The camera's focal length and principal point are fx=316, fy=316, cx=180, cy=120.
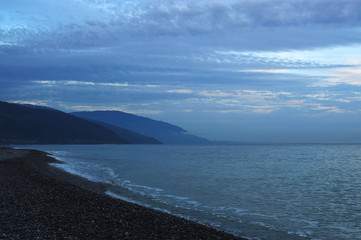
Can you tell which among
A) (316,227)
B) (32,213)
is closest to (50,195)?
(32,213)

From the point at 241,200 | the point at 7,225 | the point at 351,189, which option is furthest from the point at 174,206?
the point at 351,189

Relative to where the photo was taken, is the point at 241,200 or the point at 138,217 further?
the point at 241,200

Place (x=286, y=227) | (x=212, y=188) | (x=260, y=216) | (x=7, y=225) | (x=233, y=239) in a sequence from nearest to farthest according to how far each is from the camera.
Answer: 1. (x=7, y=225)
2. (x=233, y=239)
3. (x=286, y=227)
4. (x=260, y=216)
5. (x=212, y=188)

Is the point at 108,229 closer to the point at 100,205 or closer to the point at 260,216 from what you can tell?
the point at 100,205

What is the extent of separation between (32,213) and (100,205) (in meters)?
3.18

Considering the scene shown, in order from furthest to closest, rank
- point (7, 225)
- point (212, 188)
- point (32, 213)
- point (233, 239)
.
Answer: point (212, 188) → point (32, 213) → point (233, 239) → point (7, 225)

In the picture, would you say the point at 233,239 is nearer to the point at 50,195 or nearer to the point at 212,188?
the point at 50,195

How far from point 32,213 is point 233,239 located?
7.41 meters

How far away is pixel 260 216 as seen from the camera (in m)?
15.5

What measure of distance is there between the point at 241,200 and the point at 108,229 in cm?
1116

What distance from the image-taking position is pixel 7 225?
9.84 meters


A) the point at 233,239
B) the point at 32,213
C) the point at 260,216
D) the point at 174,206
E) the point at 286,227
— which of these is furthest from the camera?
the point at 174,206

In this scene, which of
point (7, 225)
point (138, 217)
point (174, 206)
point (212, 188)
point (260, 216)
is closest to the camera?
point (7, 225)

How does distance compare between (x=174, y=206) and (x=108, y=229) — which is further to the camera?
(x=174, y=206)
